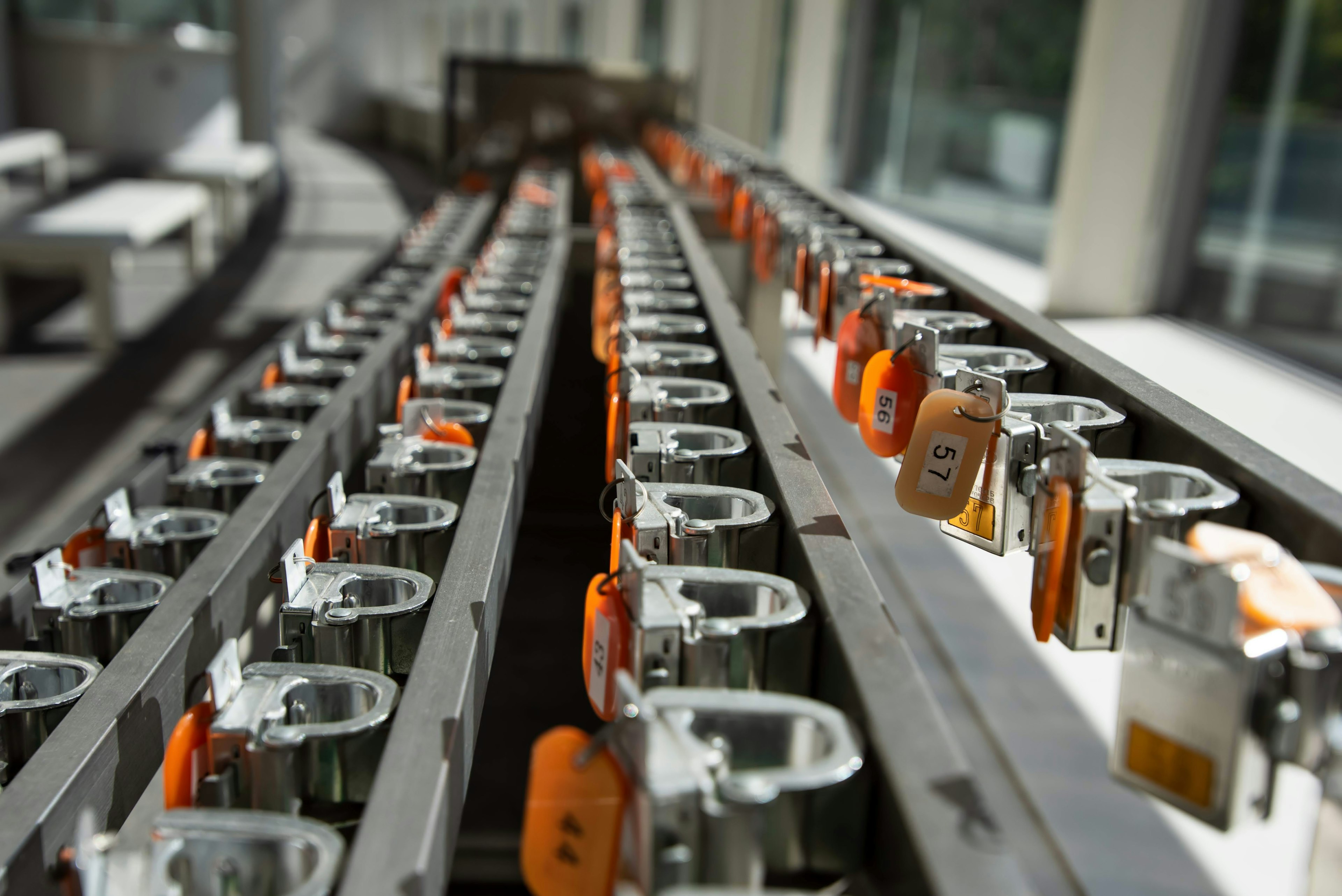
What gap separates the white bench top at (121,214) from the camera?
285 inches

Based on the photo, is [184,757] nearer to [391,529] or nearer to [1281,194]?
[391,529]

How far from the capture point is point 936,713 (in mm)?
1180

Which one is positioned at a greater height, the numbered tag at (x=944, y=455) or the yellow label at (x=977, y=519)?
the numbered tag at (x=944, y=455)

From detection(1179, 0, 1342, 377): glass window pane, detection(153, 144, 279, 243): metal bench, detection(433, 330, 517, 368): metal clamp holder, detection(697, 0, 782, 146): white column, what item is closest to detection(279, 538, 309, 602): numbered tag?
detection(433, 330, 517, 368): metal clamp holder

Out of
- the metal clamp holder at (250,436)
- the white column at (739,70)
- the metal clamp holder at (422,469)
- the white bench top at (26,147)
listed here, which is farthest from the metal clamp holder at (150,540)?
the white column at (739,70)

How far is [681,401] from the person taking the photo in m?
2.17

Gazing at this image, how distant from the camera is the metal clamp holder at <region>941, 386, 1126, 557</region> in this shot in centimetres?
169

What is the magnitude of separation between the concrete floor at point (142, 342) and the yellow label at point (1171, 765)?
7.69ft

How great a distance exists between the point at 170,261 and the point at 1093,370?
10120 mm

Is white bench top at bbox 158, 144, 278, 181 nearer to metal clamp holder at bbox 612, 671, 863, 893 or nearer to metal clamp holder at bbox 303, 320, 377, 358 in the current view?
metal clamp holder at bbox 303, 320, 377, 358

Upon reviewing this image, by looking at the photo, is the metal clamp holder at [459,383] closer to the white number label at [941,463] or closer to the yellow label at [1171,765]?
the white number label at [941,463]

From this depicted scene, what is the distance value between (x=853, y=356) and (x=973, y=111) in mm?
7113

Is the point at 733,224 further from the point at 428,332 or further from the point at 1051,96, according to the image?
the point at 1051,96

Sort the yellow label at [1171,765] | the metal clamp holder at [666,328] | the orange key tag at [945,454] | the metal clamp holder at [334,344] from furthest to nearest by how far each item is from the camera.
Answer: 1. the metal clamp holder at [334,344]
2. the metal clamp holder at [666,328]
3. the orange key tag at [945,454]
4. the yellow label at [1171,765]
